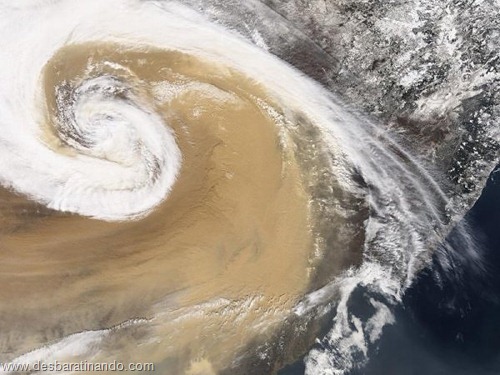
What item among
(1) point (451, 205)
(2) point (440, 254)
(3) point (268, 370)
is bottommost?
(3) point (268, 370)

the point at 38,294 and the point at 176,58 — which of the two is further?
the point at 176,58

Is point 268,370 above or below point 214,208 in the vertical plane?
below

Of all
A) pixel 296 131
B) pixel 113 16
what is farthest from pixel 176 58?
pixel 296 131

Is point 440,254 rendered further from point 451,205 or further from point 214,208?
point 214,208
